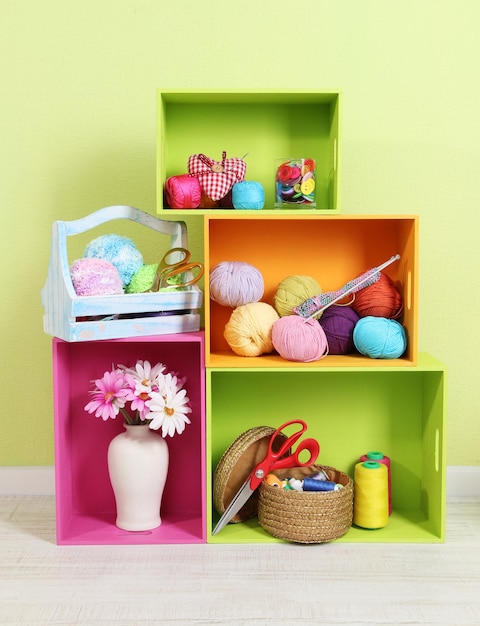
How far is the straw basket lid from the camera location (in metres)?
2.04

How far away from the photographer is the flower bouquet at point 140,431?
77.9 inches

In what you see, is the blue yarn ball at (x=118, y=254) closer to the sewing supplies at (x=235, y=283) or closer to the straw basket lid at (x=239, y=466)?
the sewing supplies at (x=235, y=283)

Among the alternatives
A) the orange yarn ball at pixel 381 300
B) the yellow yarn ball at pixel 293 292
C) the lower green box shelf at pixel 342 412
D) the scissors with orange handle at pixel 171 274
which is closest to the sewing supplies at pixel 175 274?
the scissors with orange handle at pixel 171 274

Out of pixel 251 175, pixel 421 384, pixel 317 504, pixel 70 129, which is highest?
pixel 70 129

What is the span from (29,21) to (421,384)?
5.00 feet

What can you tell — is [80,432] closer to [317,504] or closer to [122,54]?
[317,504]

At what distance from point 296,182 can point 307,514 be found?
33.1 inches

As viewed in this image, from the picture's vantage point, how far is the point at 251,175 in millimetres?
2215

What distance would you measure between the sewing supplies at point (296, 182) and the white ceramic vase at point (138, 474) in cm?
71

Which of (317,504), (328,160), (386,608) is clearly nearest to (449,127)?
(328,160)

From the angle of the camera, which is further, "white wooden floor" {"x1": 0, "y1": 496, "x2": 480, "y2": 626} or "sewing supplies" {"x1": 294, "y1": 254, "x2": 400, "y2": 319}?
"sewing supplies" {"x1": 294, "y1": 254, "x2": 400, "y2": 319}

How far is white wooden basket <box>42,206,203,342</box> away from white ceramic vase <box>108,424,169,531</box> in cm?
29

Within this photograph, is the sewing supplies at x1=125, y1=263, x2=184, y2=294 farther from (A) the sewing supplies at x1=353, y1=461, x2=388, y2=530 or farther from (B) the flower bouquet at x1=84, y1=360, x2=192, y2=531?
(A) the sewing supplies at x1=353, y1=461, x2=388, y2=530

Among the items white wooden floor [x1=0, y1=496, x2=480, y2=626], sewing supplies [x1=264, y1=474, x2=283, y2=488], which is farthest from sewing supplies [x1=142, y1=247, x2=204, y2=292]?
white wooden floor [x1=0, y1=496, x2=480, y2=626]
